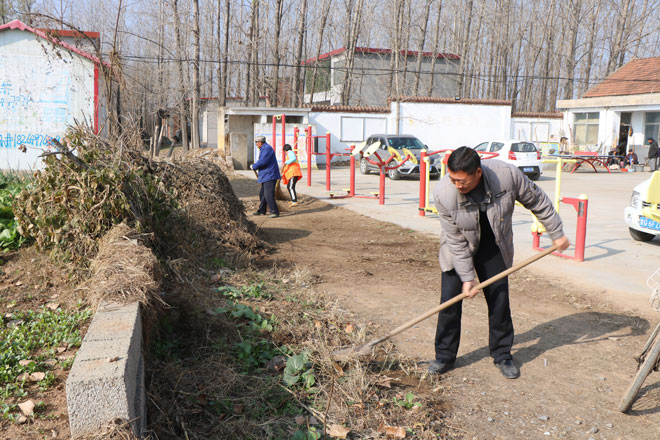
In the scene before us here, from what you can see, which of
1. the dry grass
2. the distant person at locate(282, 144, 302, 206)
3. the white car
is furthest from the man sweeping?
the white car

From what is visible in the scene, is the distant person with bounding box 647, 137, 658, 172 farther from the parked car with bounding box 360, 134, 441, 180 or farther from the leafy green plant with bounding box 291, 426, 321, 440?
the leafy green plant with bounding box 291, 426, 321, 440

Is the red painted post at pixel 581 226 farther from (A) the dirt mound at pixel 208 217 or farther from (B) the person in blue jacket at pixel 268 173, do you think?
(B) the person in blue jacket at pixel 268 173

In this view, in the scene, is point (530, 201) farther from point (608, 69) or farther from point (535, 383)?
point (608, 69)

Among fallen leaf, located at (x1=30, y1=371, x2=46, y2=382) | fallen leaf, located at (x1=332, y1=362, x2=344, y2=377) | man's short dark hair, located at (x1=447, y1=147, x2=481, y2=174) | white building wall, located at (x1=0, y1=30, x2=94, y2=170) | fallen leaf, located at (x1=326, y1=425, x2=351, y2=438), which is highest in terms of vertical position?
white building wall, located at (x1=0, y1=30, x2=94, y2=170)

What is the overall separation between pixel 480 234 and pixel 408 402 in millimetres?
1229

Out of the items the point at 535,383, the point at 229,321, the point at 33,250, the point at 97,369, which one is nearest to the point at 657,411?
the point at 535,383

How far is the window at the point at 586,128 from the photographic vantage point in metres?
30.3

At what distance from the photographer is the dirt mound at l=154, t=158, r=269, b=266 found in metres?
6.38

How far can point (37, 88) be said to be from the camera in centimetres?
1245

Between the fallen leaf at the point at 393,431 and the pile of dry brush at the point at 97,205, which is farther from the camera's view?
the pile of dry brush at the point at 97,205

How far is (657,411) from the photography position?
3609 millimetres

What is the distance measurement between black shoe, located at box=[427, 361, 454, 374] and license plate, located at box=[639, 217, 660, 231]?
573 cm

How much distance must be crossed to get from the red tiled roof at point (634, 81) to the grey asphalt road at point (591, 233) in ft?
34.8

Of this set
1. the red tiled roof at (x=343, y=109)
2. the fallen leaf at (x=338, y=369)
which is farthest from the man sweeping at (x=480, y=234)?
the red tiled roof at (x=343, y=109)
